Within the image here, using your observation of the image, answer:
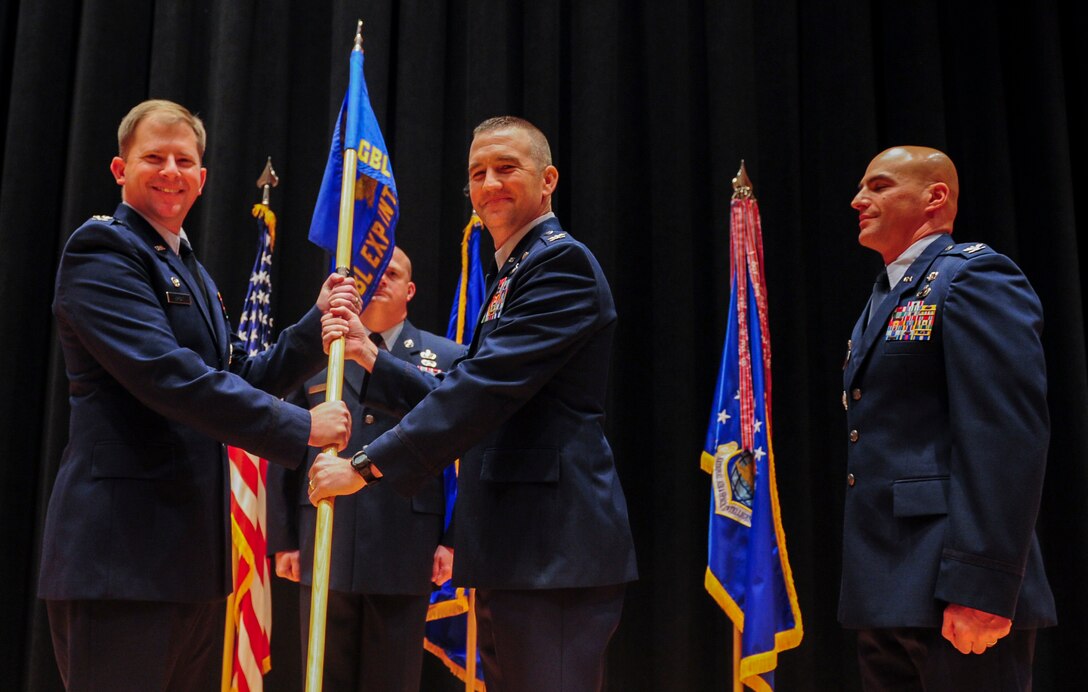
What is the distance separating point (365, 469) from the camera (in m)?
2.10

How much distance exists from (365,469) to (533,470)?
0.38 m

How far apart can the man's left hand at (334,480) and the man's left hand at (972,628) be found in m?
1.23

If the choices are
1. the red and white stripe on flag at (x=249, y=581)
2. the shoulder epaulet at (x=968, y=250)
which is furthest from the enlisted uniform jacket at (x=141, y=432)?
the shoulder epaulet at (x=968, y=250)

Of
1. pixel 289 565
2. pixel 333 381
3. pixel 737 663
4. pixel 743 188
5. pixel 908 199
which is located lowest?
pixel 737 663

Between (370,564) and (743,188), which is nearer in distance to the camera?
(370,564)

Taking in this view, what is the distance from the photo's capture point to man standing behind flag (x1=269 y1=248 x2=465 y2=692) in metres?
3.07

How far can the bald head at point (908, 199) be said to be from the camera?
238 cm

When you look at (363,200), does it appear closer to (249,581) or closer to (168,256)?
(168,256)

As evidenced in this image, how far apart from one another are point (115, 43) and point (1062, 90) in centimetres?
457

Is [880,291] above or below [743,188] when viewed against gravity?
below

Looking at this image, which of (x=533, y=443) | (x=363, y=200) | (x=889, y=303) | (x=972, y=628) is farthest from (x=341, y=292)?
(x=972, y=628)

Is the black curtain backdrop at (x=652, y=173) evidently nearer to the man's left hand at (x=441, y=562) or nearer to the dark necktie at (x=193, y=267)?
the man's left hand at (x=441, y=562)

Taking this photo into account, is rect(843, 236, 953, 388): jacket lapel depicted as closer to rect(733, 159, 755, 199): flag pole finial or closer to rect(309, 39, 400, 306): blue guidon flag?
rect(309, 39, 400, 306): blue guidon flag

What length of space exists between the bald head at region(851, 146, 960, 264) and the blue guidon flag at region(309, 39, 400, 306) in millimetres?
1301
